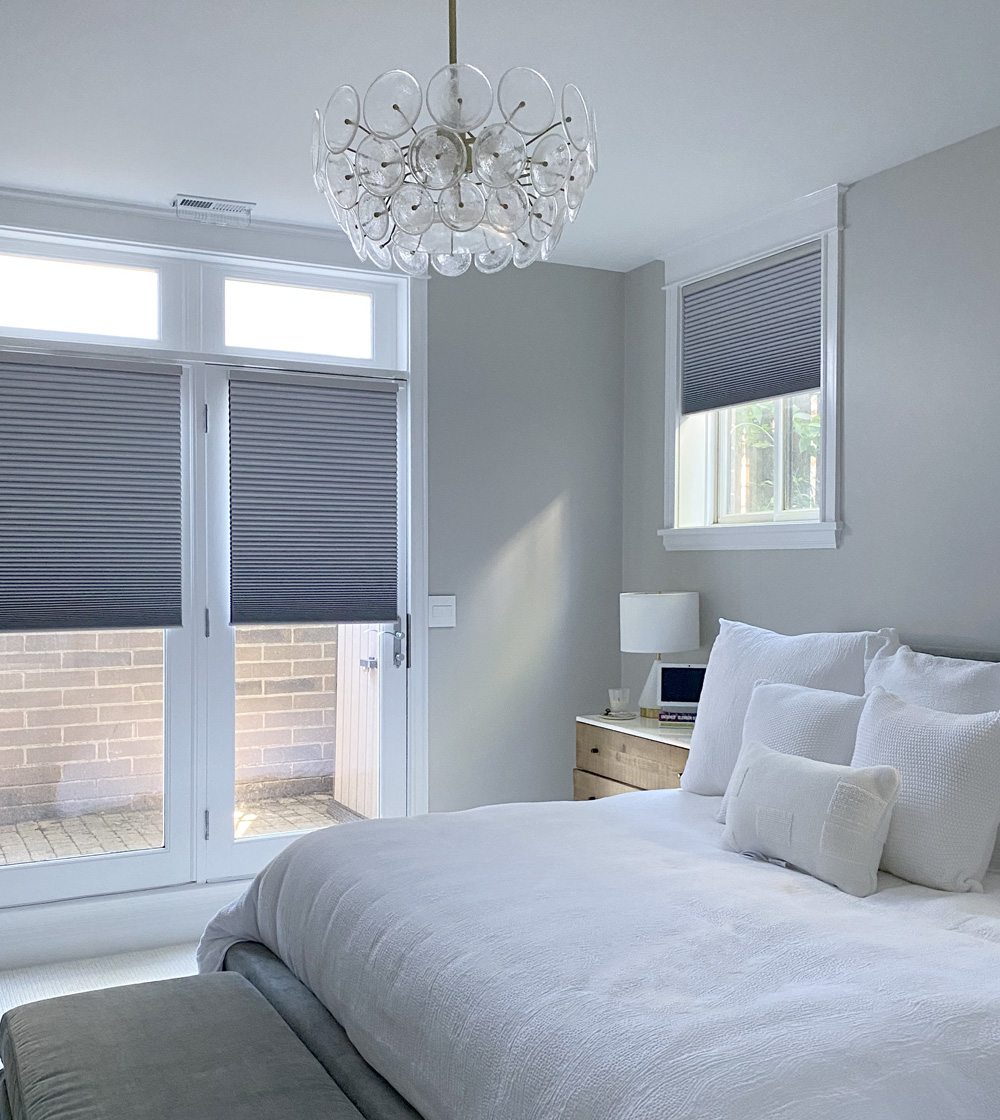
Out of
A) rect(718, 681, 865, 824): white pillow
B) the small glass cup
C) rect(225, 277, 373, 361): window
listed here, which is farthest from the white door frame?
rect(718, 681, 865, 824): white pillow

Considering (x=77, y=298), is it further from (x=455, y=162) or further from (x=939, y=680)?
(x=939, y=680)

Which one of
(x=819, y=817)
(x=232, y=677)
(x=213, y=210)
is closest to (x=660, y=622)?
(x=232, y=677)

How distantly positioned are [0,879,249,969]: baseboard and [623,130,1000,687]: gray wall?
2401 millimetres

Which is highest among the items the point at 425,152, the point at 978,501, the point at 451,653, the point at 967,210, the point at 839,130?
the point at 839,130

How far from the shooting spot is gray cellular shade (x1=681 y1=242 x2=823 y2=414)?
Result: 13.1 feet

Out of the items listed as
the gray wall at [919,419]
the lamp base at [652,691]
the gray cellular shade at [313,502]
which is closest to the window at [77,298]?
the gray cellular shade at [313,502]

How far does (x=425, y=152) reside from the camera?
2.01m

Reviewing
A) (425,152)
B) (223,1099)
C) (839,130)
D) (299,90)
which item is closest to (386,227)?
(425,152)

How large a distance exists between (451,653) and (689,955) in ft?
8.84

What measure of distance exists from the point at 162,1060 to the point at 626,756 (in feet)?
8.24

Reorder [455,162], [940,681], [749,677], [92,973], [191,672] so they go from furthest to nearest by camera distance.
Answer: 1. [191,672]
2. [92,973]
3. [749,677]
4. [940,681]
5. [455,162]

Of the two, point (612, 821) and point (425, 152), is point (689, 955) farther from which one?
point (425, 152)

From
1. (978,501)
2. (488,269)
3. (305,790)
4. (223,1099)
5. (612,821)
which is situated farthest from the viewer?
(305,790)

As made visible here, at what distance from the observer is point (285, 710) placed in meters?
4.32
